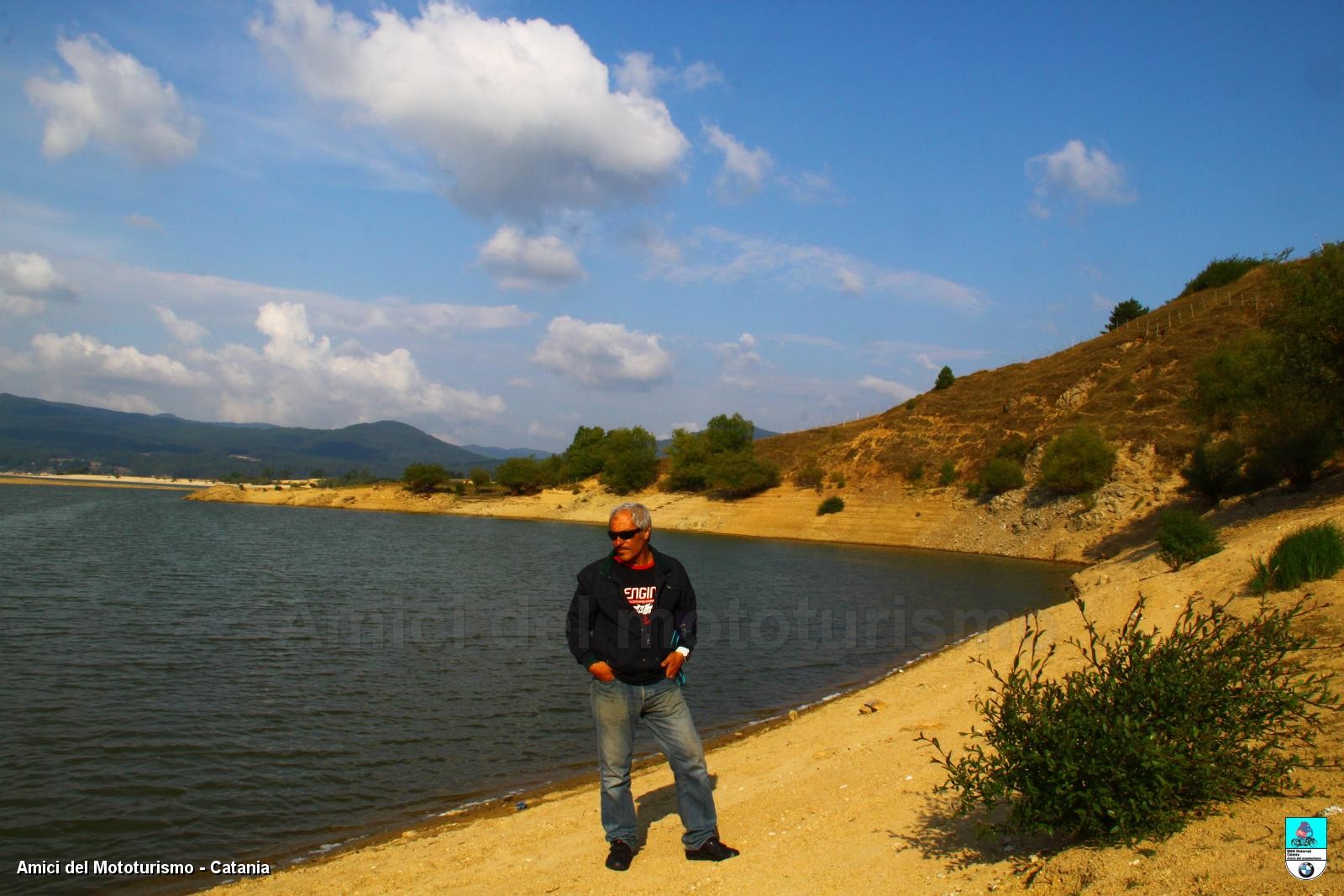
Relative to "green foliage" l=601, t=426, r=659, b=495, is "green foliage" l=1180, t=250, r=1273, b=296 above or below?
above

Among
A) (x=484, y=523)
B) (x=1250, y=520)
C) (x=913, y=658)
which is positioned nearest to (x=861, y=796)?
(x=913, y=658)

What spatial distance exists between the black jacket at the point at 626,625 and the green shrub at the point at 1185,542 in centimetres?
1700

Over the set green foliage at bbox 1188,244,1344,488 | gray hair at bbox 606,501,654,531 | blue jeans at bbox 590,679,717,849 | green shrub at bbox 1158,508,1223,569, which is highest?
green foliage at bbox 1188,244,1344,488

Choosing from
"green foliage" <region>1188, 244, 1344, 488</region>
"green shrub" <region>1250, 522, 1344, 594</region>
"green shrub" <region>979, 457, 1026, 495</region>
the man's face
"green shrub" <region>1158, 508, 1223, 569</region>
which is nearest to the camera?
the man's face

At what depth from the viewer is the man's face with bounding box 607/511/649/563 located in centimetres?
609

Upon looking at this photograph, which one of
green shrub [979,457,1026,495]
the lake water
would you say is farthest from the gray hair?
green shrub [979,457,1026,495]

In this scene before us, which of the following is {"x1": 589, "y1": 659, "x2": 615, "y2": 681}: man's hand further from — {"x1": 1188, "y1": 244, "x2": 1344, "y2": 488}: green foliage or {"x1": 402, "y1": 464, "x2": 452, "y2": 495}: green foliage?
{"x1": 402, "y1": 464, "x2": 452, "y2": 495}: green foliage

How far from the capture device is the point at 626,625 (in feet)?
20.1

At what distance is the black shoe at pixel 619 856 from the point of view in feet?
20.5

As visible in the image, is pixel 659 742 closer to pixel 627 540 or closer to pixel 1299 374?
pixel 627 540

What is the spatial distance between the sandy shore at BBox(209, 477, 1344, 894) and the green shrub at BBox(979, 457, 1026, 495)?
134 feet

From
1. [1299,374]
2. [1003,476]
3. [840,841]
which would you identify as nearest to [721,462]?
[1003,476]

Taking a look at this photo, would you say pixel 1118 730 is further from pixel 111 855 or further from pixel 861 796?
pixel 111 855

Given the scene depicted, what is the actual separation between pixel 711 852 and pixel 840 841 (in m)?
1.00
